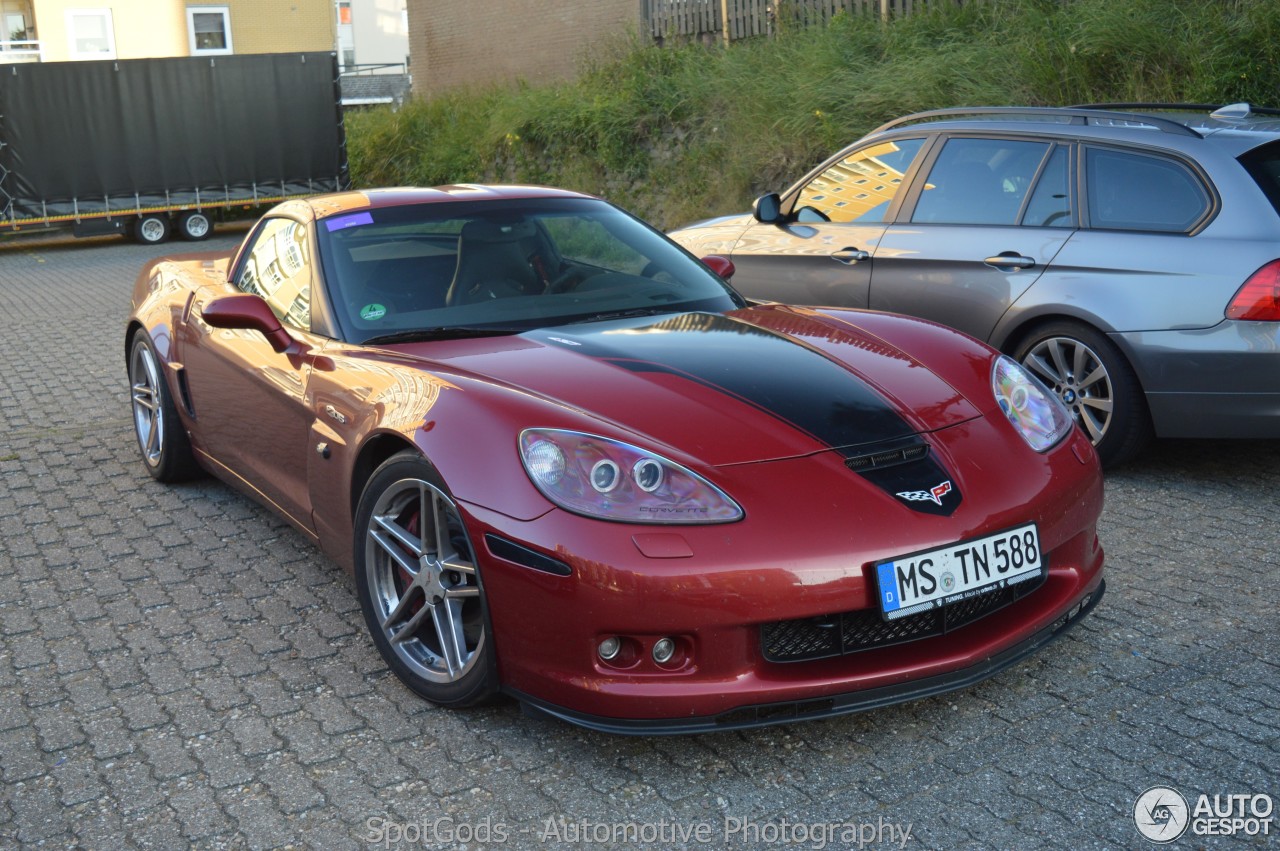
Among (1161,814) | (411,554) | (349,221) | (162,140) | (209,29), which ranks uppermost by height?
(209,29)

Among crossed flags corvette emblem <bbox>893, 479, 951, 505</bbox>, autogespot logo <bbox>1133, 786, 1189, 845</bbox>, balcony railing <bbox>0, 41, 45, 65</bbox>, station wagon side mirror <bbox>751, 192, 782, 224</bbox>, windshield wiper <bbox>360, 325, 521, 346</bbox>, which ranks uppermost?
balcony railing <bbox>0, 41, 45, 65</bbox>

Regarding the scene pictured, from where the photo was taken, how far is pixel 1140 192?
18.1 ft

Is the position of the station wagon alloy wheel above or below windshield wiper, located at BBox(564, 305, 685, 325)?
below

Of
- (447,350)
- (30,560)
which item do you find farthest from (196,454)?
(447,350)

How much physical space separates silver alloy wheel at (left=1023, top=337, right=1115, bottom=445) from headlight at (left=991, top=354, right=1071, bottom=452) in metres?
1.56

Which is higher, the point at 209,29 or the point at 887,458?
the point at 209,29

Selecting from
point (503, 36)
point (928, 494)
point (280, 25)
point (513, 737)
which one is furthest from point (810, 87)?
point (280, 25)

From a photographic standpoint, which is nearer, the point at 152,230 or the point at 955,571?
the point at 955,571

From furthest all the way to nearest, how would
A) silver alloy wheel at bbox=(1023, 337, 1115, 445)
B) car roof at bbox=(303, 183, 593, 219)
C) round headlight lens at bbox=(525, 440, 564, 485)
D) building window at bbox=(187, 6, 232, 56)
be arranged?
building window at bbox=(187, 6, 232, 56), silver alloy wheel at bbox=(1023, 337, 1115, 445), car roof at bbox=(303, 183, 593, 219), round headlight lens at bbox=(525, 440, 564, 485)

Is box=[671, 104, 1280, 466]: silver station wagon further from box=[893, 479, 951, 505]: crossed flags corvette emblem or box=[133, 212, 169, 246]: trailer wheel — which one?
box=[133, 212, 169, 246]: trailer wheel

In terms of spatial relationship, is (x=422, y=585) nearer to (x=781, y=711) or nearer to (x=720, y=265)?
(x=781, y=711)

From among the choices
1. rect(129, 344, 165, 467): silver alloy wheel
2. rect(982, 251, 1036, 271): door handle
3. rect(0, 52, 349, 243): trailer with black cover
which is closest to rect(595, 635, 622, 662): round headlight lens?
rect(129, 344, 165, 467): silver alloy wheel

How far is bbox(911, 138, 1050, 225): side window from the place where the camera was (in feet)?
19.6

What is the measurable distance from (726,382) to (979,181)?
10.3 ft
